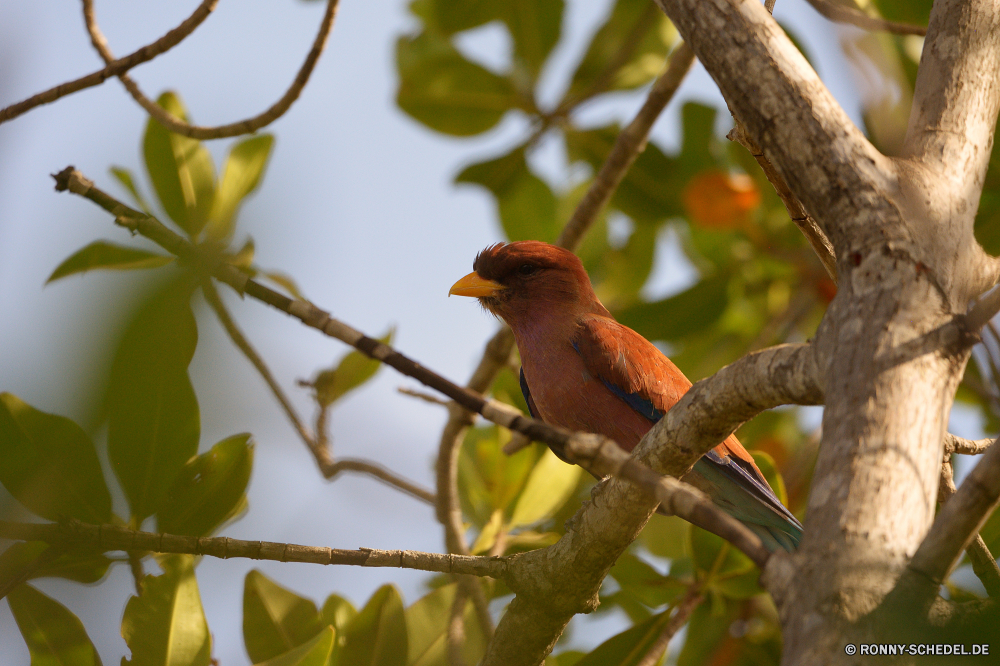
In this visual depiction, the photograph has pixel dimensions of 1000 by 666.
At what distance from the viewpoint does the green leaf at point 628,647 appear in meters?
2.92

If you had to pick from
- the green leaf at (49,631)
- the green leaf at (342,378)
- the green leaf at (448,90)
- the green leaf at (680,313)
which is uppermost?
the green leaf at (448,90)

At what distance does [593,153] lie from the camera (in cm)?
515

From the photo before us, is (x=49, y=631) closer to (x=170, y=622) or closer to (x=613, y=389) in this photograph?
(x=170, y=622)

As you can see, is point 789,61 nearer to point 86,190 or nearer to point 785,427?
point 86,190

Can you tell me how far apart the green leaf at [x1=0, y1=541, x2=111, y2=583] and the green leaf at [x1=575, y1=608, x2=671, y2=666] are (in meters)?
1.72

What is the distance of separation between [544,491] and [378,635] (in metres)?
1.26

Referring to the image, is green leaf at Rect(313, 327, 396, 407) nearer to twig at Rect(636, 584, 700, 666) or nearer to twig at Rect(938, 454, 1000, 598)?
twig at Rect(636, 584, 700, 666)

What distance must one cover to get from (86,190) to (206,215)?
51.0 inches

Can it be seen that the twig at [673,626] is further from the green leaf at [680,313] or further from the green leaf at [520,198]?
the green leaf at [520,198]

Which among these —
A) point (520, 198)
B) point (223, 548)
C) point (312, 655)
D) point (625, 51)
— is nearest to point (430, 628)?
point (312, 655)

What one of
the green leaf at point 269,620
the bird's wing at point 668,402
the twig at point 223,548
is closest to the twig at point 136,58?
the twig at point 223,548

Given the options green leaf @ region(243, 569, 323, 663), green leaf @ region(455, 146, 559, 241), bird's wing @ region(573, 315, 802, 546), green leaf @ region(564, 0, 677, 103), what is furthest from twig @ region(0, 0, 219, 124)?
green leaf @ region(564, 0, 677, 103)

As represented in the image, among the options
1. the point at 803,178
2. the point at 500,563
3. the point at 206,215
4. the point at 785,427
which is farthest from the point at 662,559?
the point at 803,178

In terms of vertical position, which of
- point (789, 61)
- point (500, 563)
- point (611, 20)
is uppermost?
point (611, 20)
